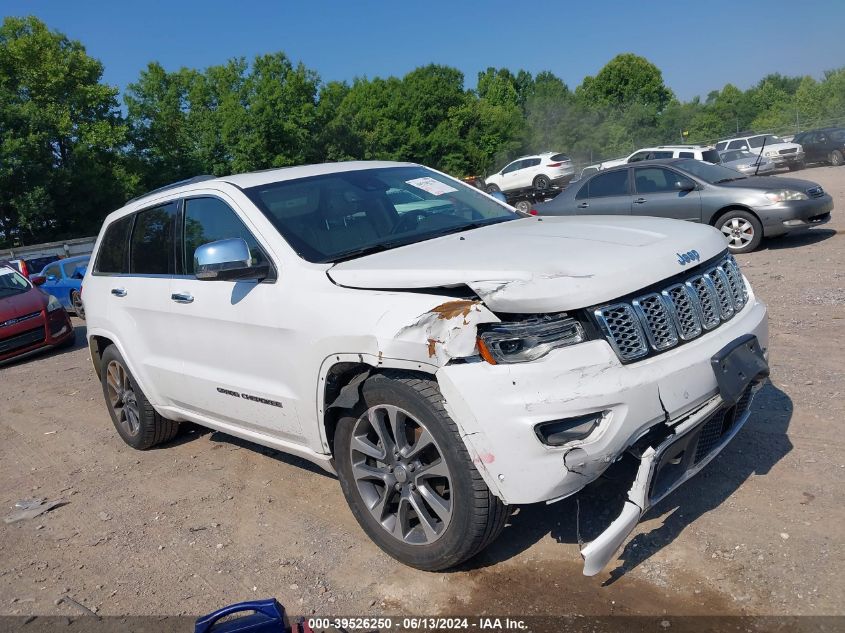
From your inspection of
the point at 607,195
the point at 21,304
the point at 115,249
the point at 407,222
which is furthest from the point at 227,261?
the point at 607,195

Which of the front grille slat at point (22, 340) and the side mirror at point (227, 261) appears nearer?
the side mirror at point (227, 261)

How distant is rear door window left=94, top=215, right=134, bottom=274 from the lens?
212 inches

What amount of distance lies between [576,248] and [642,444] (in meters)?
0.91

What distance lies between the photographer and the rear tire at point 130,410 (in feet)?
17.7

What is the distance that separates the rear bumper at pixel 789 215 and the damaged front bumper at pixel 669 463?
8224 mm

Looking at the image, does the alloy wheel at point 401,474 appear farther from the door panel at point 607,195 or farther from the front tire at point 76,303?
the front tire at point 76,303

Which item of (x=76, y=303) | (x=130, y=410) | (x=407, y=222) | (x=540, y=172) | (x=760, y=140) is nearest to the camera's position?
(x=407, y=222)

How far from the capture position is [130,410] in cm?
565

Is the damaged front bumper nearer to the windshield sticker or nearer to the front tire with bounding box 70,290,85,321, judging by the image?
the windshield sticker

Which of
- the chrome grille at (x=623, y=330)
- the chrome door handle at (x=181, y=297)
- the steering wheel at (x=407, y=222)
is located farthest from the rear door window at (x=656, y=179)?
the chrome grille at (x=623, y=330)

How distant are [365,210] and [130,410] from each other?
2696mm

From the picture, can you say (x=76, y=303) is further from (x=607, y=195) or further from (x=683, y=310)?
(x=683, y=310)

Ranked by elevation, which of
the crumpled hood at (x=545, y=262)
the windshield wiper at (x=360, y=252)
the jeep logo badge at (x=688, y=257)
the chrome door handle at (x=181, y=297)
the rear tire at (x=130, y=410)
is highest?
the windshield wiper at (x=360, y=252)

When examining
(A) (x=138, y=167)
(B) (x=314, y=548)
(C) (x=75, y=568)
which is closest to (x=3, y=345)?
(C) (x=75, y=568)
